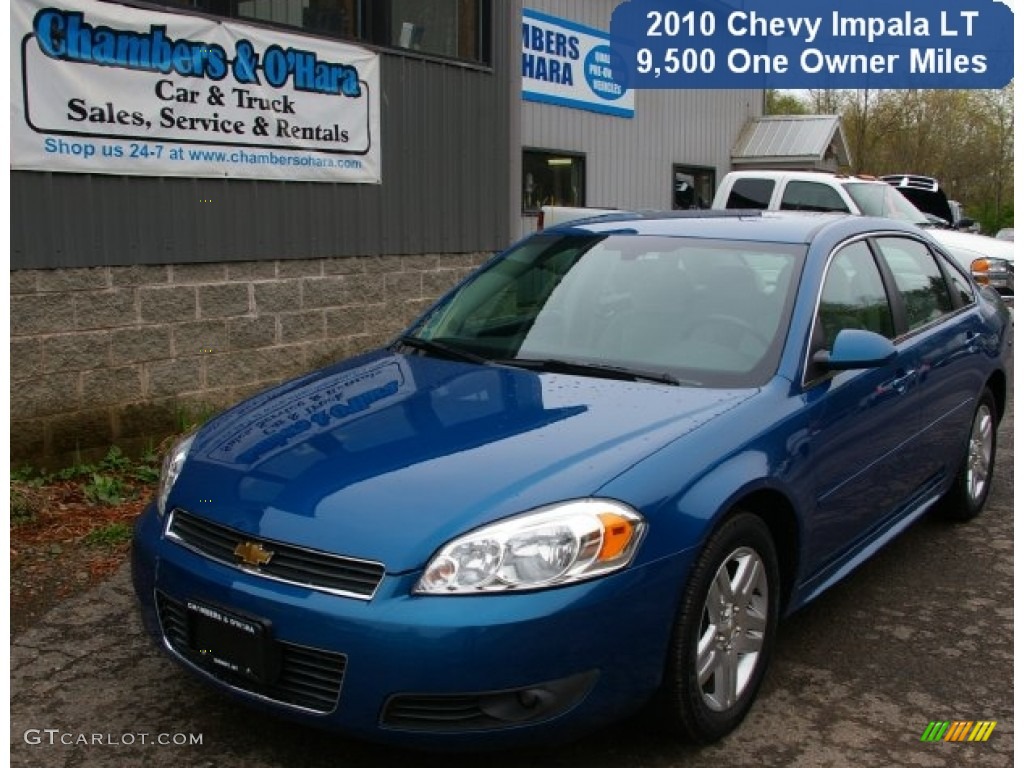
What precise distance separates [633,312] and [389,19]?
4845mm

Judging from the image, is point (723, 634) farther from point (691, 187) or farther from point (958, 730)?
point (691, 187)

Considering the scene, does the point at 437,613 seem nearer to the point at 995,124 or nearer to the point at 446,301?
the point at 446,301

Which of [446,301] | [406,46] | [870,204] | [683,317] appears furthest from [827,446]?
[870,204]

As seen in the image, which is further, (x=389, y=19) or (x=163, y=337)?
(x=389, y=19)

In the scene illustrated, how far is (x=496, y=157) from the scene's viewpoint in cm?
938

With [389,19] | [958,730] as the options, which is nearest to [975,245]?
[389,19]

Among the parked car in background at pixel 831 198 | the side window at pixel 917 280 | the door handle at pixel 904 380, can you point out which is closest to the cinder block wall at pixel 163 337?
the side window at pixel 917 280

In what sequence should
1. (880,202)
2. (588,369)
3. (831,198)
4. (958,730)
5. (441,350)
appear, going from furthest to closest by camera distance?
(880,202)
(831,198)
(441,350)
(588,369)
(958,730)

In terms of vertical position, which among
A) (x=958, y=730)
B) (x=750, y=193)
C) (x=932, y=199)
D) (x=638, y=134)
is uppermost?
(x=638, y=134)

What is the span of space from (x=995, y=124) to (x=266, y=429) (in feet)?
141

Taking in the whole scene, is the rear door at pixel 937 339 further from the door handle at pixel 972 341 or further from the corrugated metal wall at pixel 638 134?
the corrugated metal wall at pixel 638 134

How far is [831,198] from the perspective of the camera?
44.7 feet

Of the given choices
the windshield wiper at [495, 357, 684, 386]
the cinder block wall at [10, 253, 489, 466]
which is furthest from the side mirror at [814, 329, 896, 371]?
Answer: the cinder block wall at [10, 253, 489, 466]

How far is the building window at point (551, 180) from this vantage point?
1430 cm
